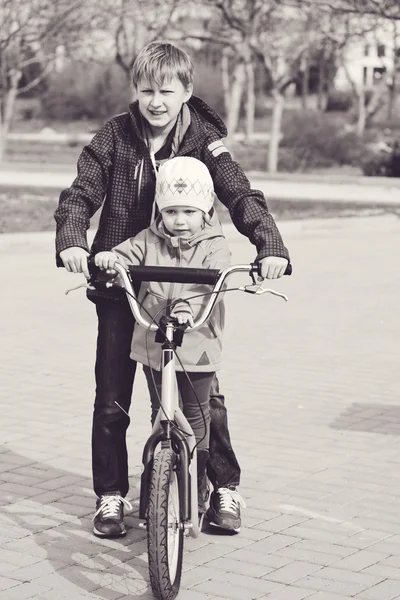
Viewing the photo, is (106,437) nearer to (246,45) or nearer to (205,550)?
(205,550)

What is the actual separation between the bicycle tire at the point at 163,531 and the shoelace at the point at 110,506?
0.63 metres

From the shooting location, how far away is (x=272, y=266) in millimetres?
3979

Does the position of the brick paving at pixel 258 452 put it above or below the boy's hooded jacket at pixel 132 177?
below

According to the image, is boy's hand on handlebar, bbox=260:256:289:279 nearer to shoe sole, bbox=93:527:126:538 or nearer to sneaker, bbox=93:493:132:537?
sneaker, bbox=93:493:132:537

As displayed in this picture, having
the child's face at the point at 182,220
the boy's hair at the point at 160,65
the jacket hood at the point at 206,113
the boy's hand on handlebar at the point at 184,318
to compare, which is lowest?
the boy's hand on handlebar at the point at 184,318

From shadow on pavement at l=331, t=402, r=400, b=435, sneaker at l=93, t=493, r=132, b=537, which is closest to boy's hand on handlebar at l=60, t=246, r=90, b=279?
sneaker at l=93, t=493, r=132, b=537

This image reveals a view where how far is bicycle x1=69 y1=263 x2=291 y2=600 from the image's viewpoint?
373 centimetres

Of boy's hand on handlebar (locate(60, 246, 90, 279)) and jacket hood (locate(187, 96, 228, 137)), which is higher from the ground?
jacket hood (locate(187, 96, 228, 137))

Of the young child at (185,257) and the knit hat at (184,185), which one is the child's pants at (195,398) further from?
the knit hat at (184,185)

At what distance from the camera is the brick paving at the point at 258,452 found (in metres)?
4.15

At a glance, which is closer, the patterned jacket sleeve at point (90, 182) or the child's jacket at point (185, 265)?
the child's jacket at point (185, 265)

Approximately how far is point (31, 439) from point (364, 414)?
1888mm

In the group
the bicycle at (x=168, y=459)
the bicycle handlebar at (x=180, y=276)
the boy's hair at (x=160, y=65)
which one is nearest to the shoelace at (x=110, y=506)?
the bicycle at (x=168, y=459)

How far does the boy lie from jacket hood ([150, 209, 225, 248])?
139 mm
